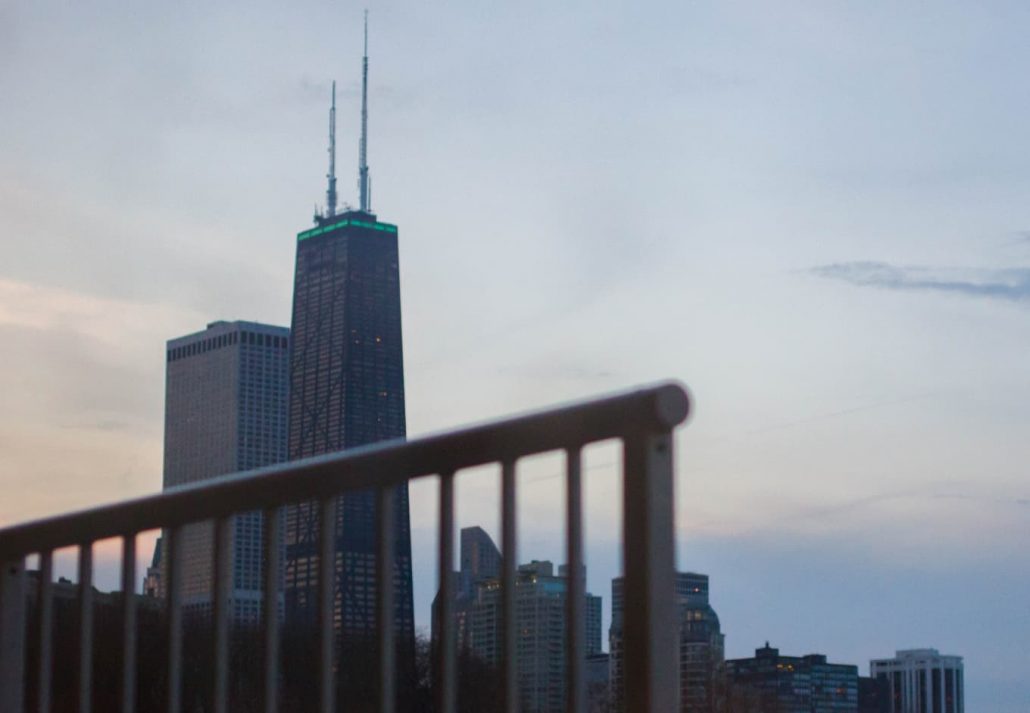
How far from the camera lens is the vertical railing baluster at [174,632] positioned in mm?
1990

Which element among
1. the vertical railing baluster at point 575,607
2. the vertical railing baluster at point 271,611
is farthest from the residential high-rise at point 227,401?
the vertical railing baluster at point 575,607

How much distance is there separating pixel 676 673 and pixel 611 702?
0.16 meters

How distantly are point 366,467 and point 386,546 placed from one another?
0.45 ft

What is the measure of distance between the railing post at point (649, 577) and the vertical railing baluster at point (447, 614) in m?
0.23

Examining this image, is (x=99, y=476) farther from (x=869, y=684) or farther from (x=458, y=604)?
(x=458, y=604)

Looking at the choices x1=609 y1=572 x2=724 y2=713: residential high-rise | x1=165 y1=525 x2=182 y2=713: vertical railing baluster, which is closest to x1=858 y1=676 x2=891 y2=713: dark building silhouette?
x1=609 y1=572 x2=724 y2=713: residential high-rise

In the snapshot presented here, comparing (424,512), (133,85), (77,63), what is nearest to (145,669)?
(424,512)

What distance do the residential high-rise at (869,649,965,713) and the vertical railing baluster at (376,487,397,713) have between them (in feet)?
331

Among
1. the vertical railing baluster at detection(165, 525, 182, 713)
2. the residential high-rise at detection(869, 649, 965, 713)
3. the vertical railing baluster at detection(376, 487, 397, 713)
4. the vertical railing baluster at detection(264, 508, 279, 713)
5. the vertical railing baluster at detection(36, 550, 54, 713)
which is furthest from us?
the residential high-rise at detection(869, 649, 965, 713)

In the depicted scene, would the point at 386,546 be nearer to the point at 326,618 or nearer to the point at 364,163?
Answer: the point at 326,618

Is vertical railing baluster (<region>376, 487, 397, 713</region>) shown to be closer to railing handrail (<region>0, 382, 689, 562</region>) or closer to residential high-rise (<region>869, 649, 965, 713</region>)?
railing handrail (<region>0, 382, 689, 562</region>)

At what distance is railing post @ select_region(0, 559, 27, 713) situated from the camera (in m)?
2.35

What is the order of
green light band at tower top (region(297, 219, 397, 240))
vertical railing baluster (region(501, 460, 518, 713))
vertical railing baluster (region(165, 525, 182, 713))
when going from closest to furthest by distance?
1. vertical railing baluster (region(501, 460, 518, 713))
2. vertical railing baluster (region(165, 525, 182, 713))
3. green light band at tower top (region(297, 219, 397, 240))

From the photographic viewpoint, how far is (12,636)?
2.38 metres
